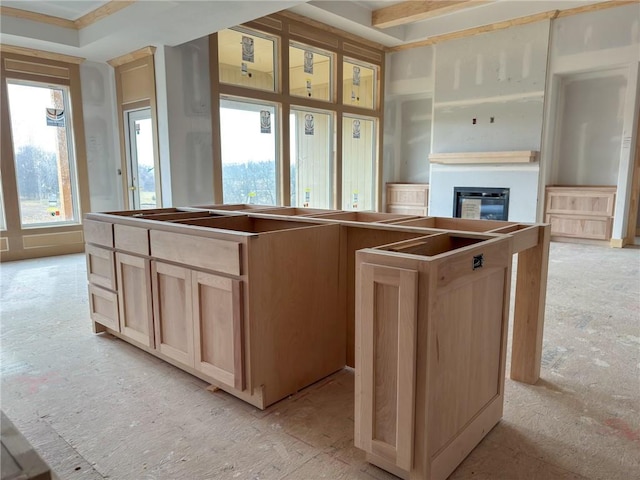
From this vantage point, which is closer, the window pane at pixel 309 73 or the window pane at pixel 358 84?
the window pane at pixel 309 73

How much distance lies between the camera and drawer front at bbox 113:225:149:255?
8.34 ft

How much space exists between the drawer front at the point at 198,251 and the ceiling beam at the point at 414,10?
5672 millimetres

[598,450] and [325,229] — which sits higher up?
[325,229]

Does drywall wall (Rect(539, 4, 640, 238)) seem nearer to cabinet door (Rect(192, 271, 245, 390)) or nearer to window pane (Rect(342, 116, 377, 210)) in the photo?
window pane (Rect(342, 116, 377, 210))

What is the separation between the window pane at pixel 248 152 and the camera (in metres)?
6.48

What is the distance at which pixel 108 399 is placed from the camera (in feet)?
7.31

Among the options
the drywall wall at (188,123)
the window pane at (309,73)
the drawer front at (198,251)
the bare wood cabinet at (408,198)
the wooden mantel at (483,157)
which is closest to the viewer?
the drawer front at (198,251)

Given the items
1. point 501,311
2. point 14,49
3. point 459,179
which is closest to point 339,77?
point 459,179

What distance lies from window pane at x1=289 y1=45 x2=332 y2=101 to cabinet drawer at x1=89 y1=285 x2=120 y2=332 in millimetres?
5240

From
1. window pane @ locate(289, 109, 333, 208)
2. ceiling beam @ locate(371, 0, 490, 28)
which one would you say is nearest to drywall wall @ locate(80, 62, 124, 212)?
window pane @ locate(289, 109, 333, 208)

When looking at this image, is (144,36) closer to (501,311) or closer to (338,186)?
(338,186)

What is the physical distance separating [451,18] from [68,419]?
314 inches

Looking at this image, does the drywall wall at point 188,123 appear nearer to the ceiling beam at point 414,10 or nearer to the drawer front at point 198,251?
the ceiling beam at point 414,10

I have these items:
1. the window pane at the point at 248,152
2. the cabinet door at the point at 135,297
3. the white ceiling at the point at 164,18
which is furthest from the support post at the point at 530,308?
the window pane at the point at 248,152
